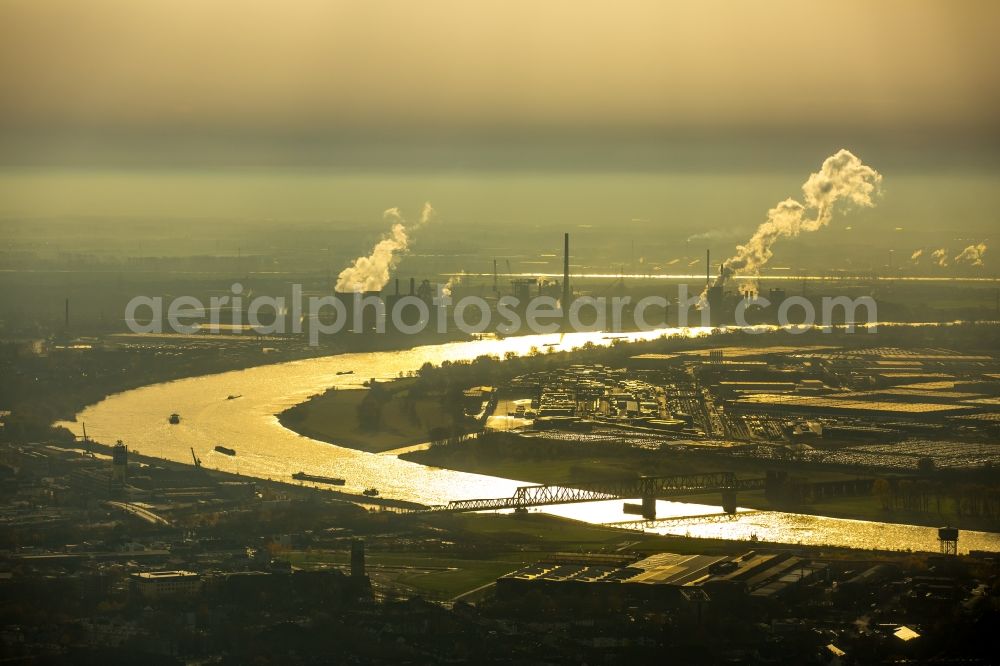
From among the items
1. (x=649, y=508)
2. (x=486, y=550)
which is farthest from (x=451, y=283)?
(x=486, y=550)

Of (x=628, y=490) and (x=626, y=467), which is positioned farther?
(x=626, y=467)

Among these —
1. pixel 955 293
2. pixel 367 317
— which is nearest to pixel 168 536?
pixel 367 317

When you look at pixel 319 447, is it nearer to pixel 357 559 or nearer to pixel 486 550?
pixel 486 550

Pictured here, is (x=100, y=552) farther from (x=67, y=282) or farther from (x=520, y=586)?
(x=67, y=282)

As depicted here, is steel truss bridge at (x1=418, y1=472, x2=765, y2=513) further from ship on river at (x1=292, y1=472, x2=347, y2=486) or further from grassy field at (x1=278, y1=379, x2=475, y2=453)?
grassy field at (x1=278, y1=379, x2=475, y2=453)

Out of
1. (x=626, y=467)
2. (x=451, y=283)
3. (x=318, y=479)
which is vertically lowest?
(x=318, y=479)

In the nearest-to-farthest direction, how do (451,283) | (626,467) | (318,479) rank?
(318,479) < (626,467) < (451,283)
